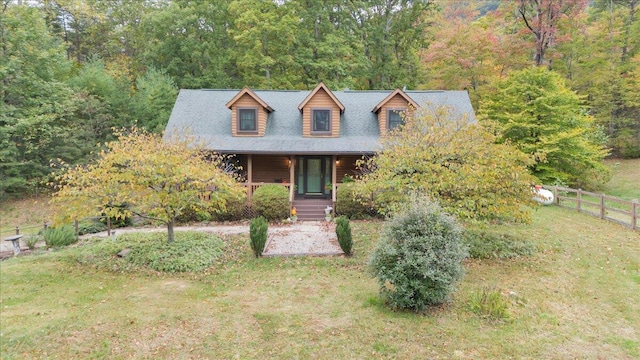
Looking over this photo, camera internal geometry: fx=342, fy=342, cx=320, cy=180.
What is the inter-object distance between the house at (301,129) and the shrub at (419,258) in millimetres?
9812

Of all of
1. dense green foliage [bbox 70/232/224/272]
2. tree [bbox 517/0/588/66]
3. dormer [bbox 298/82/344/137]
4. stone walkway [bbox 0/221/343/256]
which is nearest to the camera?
dense green foliage [bbox 70/232/224/272]

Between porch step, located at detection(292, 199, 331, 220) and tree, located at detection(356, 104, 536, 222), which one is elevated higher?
tree, located at detection(356, 104, 536, 222)

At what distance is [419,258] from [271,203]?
935 centimetres

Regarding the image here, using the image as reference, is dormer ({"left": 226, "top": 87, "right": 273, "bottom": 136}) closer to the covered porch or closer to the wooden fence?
the covered porch

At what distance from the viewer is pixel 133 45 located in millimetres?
31672

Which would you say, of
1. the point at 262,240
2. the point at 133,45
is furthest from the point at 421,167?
the point at 133,45

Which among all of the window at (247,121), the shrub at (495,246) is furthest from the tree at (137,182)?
the window at (247,121)

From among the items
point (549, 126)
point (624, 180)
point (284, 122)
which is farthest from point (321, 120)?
point (624, 180)

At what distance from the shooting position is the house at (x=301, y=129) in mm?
17156

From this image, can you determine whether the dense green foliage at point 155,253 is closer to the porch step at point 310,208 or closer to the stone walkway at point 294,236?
the stone walkway at point 294,236

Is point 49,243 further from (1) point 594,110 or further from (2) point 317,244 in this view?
(1) point 594,110

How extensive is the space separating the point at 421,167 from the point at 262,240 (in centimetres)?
508

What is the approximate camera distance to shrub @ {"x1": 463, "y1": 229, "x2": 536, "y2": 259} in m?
9.72

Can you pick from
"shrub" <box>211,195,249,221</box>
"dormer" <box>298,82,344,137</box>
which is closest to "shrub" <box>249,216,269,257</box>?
"shrub" <box>211,195,249,221</box>
